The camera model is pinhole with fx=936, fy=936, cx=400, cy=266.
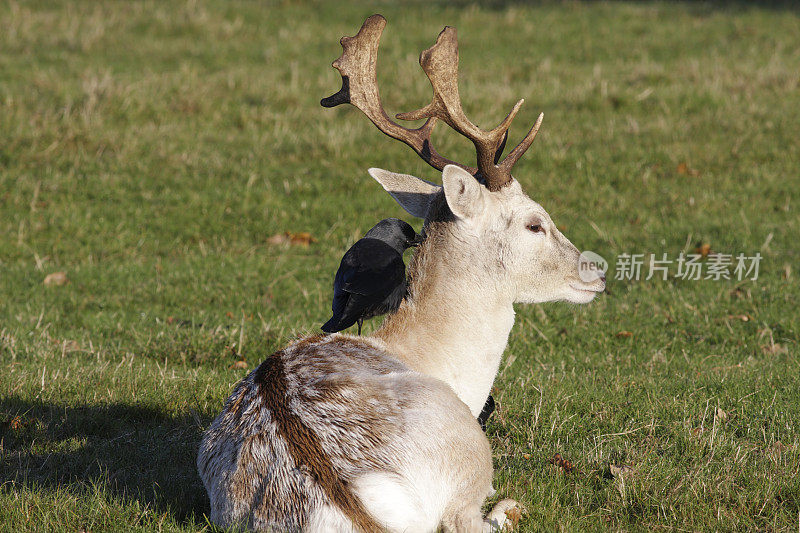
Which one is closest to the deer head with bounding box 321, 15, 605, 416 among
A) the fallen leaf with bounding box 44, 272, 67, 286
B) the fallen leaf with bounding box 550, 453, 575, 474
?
the fallen leaf with bounding box 550, 453, 575, 474

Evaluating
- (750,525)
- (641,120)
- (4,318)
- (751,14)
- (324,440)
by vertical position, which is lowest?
(4,318)

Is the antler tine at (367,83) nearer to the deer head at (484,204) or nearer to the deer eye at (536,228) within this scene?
the deer head at (484,204)

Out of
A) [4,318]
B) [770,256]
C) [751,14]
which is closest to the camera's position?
[4,318]

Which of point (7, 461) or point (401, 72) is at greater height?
point (401, 72)

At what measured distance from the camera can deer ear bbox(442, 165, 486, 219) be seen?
4973mm

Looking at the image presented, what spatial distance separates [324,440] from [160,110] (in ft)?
33.1

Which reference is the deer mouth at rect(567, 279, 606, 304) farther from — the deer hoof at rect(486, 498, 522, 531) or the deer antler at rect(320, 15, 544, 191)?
the deer hoof at rect(486, 498, 522, 531)

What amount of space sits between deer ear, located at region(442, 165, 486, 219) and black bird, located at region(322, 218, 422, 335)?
1.51 ft

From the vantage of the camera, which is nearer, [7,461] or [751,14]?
[7,461]

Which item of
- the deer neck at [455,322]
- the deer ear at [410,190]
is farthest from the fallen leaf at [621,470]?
the deer ear at [410,190]

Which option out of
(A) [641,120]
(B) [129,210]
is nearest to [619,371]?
(B) [129,210]

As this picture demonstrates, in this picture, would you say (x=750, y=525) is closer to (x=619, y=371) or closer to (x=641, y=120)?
(x=619, y=371)

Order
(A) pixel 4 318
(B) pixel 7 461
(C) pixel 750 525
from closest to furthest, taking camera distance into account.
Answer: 1. (C) pixel 750 525
2. (B) pixel 7 461
3. (A) pixel 4 318

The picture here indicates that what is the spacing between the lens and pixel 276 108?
13.7 metres
